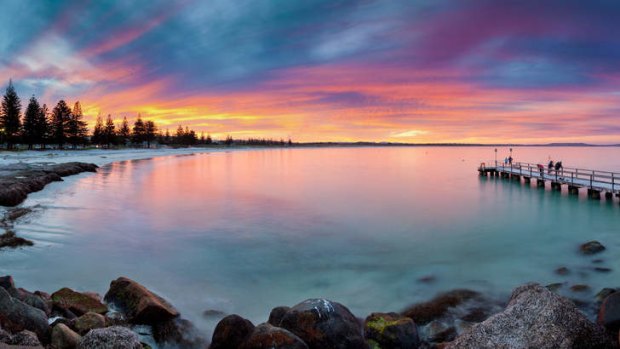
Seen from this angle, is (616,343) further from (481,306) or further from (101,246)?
(101,246)

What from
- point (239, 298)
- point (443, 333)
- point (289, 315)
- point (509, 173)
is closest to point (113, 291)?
point (239, 298)

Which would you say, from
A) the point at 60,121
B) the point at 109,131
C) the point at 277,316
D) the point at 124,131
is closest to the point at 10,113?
the point at 60,121

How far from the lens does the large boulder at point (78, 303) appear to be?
8203 mm

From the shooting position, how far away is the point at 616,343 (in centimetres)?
547

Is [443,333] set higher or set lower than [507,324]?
lower

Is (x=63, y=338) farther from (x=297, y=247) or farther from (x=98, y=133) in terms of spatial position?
(x=98, y=133)

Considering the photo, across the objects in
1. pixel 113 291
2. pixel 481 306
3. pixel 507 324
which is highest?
pixel 507 324

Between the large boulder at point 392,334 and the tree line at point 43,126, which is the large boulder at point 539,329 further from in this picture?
the tree line at point 43,126

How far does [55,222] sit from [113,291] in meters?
11.6

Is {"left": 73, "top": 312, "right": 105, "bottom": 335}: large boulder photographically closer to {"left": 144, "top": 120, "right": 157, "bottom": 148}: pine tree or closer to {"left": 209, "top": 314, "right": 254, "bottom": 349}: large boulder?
{"left": 209, "top": 314, "right": 254, "bottom": 349}: large boulder

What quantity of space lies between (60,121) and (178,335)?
10496 cm

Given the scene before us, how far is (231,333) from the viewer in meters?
6.95

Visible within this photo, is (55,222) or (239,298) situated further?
(55,222)

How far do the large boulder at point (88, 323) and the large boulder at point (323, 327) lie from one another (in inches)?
136
